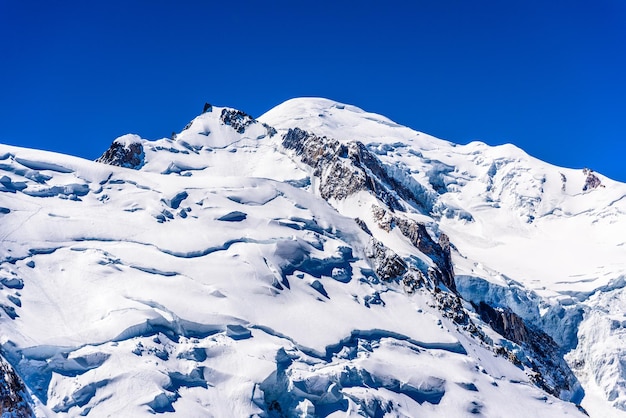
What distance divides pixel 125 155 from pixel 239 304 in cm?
5758

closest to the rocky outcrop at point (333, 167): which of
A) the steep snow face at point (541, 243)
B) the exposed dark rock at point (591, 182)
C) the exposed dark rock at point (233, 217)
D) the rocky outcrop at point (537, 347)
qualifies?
the steep snow face at point (541, 243)

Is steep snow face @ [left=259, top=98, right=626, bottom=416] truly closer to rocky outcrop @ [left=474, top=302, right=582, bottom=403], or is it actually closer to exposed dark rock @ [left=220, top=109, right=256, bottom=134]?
rocky outcrop @ [left=474, top=302, right=582, bottom=403]

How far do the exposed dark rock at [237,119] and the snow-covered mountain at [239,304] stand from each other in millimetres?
10277

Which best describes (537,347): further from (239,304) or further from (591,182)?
(591,182)

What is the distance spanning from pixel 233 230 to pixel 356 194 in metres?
42.4

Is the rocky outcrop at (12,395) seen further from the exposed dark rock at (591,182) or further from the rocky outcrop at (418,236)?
the exposed dark rock at (591,182)

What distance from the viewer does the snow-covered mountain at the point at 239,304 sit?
2437 inches

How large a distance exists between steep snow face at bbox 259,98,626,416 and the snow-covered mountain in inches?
55.4

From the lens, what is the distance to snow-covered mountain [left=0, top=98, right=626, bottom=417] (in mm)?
61906

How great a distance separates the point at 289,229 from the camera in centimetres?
8906

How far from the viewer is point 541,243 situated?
6826 inches

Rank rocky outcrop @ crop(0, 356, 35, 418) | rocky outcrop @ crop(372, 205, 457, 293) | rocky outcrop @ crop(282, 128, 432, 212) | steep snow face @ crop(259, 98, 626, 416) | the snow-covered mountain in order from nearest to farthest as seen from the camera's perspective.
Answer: rocky outcrop @ crop(0, 356, 35, 418) → the snow-covered mountain → rocky outcrop @ crop(372, 205, 457, 293) → rocky outcrop @ crop(282, 128, 432, 212) → steep snow face @ crop(259, 98, 626, 416)

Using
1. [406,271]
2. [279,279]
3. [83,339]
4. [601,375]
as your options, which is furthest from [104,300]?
[601,375]

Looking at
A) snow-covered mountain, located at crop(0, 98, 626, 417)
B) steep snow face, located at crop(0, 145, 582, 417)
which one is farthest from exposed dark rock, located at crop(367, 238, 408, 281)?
steep snow face, located at crop(0, 145, 582, 417)
